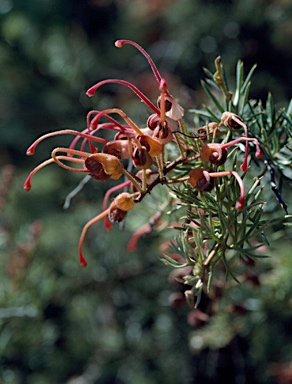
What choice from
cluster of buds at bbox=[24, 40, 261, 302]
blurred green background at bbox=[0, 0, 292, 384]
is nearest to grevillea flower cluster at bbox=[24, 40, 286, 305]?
cluster of buds at bbox=[24, 40, 261, 302]

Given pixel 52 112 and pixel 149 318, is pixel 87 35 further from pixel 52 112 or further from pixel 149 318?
pixel 149 318

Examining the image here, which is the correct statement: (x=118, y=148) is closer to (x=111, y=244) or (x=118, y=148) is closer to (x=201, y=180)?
(x=201, y=180)

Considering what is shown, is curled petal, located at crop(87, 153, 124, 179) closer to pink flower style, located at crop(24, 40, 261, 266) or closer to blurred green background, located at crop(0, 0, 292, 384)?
pink flower style, located at crop(24, 40, 261, 266)

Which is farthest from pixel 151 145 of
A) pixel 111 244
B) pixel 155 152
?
pixel 111 244

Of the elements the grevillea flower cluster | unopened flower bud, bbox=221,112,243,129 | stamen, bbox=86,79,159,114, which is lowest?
the grevillea flower cluster

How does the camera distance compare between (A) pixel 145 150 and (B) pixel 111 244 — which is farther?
(B) pixel 111 244

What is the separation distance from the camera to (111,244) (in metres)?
0.95

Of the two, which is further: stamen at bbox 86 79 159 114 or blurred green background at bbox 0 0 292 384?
blurred green background at bbox 0 0 292 384

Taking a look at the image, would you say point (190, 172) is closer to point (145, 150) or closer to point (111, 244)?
point (145, 150)

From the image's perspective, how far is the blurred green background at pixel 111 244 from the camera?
0.77 m

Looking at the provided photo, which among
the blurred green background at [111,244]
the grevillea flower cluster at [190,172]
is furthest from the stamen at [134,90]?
the blurred green background at [111,244]

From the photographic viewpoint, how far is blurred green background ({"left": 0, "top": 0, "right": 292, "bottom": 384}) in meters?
0.77

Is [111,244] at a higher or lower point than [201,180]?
lower

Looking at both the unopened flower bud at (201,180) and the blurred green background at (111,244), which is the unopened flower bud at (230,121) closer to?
the unopened flower bud at (201,180)
